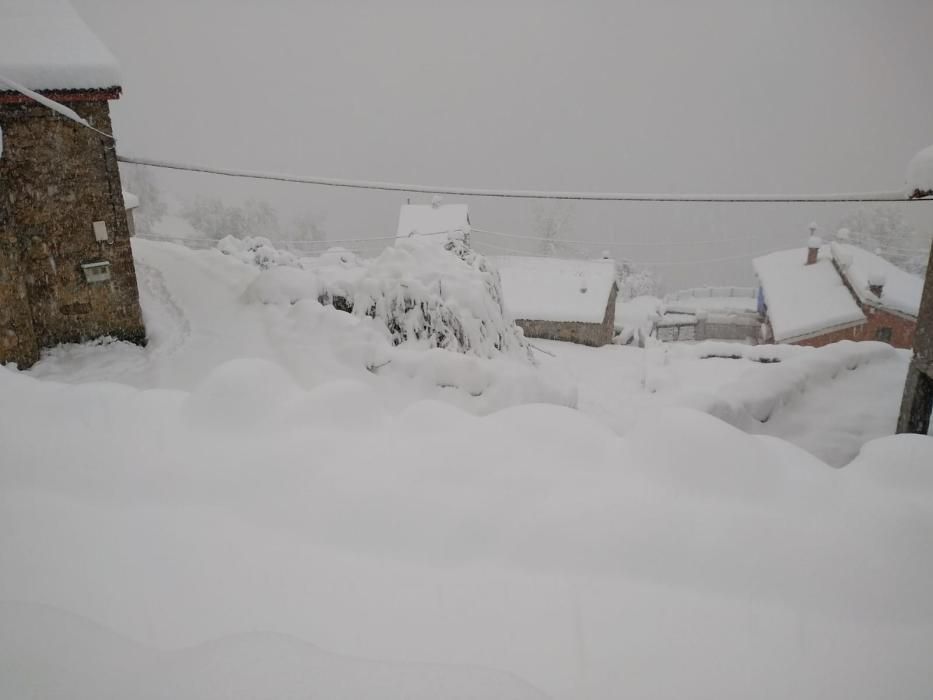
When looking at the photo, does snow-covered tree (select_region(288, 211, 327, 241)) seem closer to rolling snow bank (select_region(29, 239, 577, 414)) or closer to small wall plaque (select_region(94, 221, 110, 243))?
rolling snow bank (select_region(29, 239, 577, 414))

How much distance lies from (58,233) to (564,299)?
59.7 feet

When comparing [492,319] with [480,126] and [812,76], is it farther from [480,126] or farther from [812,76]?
[812,76]

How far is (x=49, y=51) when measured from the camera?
6.04m

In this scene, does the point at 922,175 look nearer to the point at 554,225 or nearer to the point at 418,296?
the point at 418,296

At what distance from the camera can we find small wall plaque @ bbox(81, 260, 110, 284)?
6770 millimetres

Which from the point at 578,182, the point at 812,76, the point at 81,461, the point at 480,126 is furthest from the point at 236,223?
the point at 812,76

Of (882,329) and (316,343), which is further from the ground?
(316,343)

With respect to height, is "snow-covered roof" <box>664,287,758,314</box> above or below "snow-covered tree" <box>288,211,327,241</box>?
below

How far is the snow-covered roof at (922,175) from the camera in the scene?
369cm

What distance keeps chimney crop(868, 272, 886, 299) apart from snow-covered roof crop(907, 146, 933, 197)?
17.9 meters

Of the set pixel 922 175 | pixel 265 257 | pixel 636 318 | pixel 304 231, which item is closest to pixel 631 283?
pixel 636 318

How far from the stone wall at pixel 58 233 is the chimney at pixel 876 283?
70.2 feet

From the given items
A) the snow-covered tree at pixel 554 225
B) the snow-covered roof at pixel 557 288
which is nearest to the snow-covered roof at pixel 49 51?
the snow-covered roof at pixel 557 288

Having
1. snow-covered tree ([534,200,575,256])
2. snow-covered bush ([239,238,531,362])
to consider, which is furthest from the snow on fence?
snow-covered bush ([239,238,531,362])
